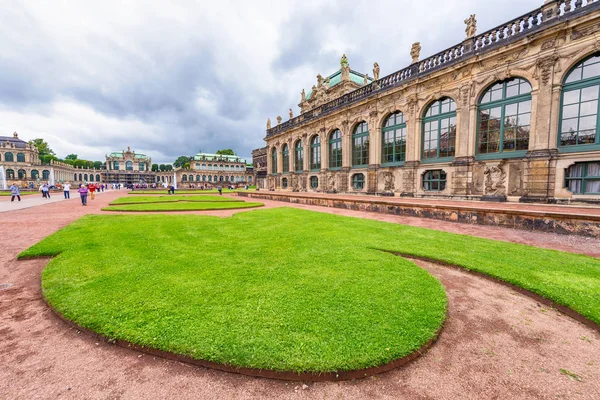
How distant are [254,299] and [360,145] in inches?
989

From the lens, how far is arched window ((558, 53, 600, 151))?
1272cm

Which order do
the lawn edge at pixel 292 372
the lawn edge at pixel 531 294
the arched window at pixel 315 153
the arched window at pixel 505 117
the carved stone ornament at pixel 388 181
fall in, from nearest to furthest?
the lawn edge at pixel 292 372 → the lawn edge at pixel 531 294 → the arched window at pixel 505 117 → the carved stone ornament at pixel 388 181 → the arched window at pixel 315 153

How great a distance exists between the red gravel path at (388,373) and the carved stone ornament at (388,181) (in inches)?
776

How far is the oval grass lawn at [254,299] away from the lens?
248 centimetres

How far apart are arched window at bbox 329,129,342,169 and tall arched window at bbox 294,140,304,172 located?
6464 mm

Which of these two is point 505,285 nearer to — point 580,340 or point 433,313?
point 580,340

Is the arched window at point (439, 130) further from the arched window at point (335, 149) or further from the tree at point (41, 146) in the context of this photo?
the tree at point (41, 146)

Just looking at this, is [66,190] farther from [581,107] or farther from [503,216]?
[581,107]

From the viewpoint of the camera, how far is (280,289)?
12.5ft

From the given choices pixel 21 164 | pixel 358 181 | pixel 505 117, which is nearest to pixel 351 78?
pixel 358 181

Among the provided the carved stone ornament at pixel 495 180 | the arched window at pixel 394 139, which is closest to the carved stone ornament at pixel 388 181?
the arched window at pixel 394 139

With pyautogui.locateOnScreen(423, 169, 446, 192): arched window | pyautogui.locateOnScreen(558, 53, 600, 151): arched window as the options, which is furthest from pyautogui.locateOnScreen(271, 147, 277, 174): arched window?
pyautogui.locateOnScreen(558, 53, 600, 151): arched window

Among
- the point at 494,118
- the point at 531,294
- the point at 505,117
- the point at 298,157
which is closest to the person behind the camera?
the point at 531,294

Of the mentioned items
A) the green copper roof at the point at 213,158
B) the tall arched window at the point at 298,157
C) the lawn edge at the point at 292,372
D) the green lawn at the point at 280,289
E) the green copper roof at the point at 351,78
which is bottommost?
the lawn edge at the point at 292,372
